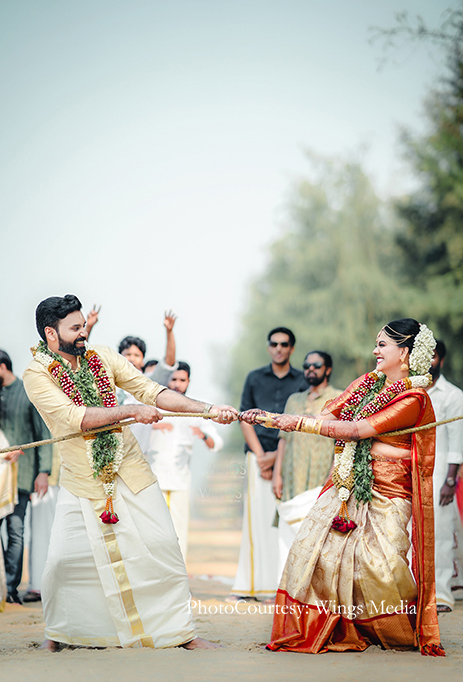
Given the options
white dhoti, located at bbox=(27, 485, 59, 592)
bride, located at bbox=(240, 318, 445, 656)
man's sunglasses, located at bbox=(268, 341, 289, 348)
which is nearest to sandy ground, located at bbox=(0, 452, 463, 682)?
bride, located at bbox=(240, 318, 445, 656)

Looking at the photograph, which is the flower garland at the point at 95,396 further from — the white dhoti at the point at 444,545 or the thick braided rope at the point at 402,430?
the white dhoti at the point at 444,545

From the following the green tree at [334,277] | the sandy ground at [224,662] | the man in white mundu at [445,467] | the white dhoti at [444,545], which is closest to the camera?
the sandy ground at [224,662]

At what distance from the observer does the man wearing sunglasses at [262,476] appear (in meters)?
6.48

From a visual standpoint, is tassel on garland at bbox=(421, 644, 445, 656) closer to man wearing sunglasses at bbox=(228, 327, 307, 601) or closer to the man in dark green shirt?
man wearing sunglasses at bbox=(228, 327, 307, 601)

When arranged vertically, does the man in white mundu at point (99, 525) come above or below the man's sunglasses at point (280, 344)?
below

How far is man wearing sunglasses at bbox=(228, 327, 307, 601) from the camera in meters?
6.48

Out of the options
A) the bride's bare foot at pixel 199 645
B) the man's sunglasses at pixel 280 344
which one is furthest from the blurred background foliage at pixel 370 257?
the bride's bare foot at pixel 199 645

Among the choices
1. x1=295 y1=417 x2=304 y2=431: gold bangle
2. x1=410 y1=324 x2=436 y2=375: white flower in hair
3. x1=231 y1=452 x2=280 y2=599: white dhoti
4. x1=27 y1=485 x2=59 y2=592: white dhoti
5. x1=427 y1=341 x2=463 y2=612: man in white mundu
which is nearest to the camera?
x1=295 y1=417 x2=304 y2=431: gold bangle

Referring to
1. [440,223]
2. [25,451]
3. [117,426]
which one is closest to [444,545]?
[117,426]

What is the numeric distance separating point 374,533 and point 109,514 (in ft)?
5.11

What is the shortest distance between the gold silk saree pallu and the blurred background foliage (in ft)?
37.2

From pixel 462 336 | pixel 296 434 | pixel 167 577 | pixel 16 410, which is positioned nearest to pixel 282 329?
pixel 296 434

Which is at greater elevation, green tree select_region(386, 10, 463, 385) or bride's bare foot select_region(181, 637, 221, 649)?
green tree select_region(386, 10, 463, 385)

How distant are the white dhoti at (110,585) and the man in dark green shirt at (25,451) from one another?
2.37 metres
